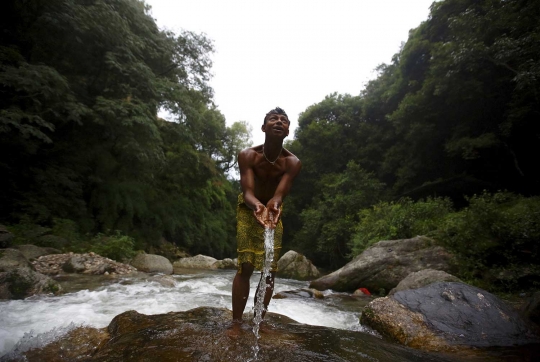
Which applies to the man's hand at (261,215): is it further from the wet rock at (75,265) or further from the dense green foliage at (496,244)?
the wet rock at (75,265)

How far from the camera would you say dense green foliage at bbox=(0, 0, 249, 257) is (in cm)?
875

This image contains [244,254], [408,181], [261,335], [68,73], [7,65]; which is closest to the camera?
[261,335]

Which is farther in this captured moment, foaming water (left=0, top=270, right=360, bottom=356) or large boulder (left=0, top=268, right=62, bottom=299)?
large boulder (left=0, top=268, right=62, bottom=299)

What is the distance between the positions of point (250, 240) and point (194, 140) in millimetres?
13455

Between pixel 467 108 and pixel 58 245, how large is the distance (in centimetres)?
1802

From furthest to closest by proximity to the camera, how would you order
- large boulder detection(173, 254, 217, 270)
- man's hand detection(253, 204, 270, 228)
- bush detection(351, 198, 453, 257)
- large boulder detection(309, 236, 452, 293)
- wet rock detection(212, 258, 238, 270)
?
wet rock detection(212, 258, 238, 270)
large boulder detection(173, 254, 217, 270)
bush detection(351, 198, 453, 257)
large boulder detection(309, 236, 452, 293)
man's hand detection(253, 204, 270, 228)

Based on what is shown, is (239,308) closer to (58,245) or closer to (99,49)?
(58,245)

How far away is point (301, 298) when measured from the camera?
660 cm

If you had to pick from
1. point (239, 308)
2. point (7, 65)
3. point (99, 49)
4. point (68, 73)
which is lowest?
point (239, 308)

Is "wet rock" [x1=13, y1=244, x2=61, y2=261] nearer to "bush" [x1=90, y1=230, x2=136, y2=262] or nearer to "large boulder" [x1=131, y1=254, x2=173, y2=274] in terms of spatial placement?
"bush" [x1=90, y1=230, x2=136, y2=262]

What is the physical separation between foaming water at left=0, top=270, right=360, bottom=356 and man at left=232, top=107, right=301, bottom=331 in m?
1.80

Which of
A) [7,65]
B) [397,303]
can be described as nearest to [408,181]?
[397,303]

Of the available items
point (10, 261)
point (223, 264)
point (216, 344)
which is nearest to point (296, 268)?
point (223, 264)

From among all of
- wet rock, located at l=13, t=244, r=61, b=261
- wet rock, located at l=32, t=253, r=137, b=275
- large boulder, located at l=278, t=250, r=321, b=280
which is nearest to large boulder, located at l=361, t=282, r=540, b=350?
wet rock, located at l=32, t=253, r=137, b=275
